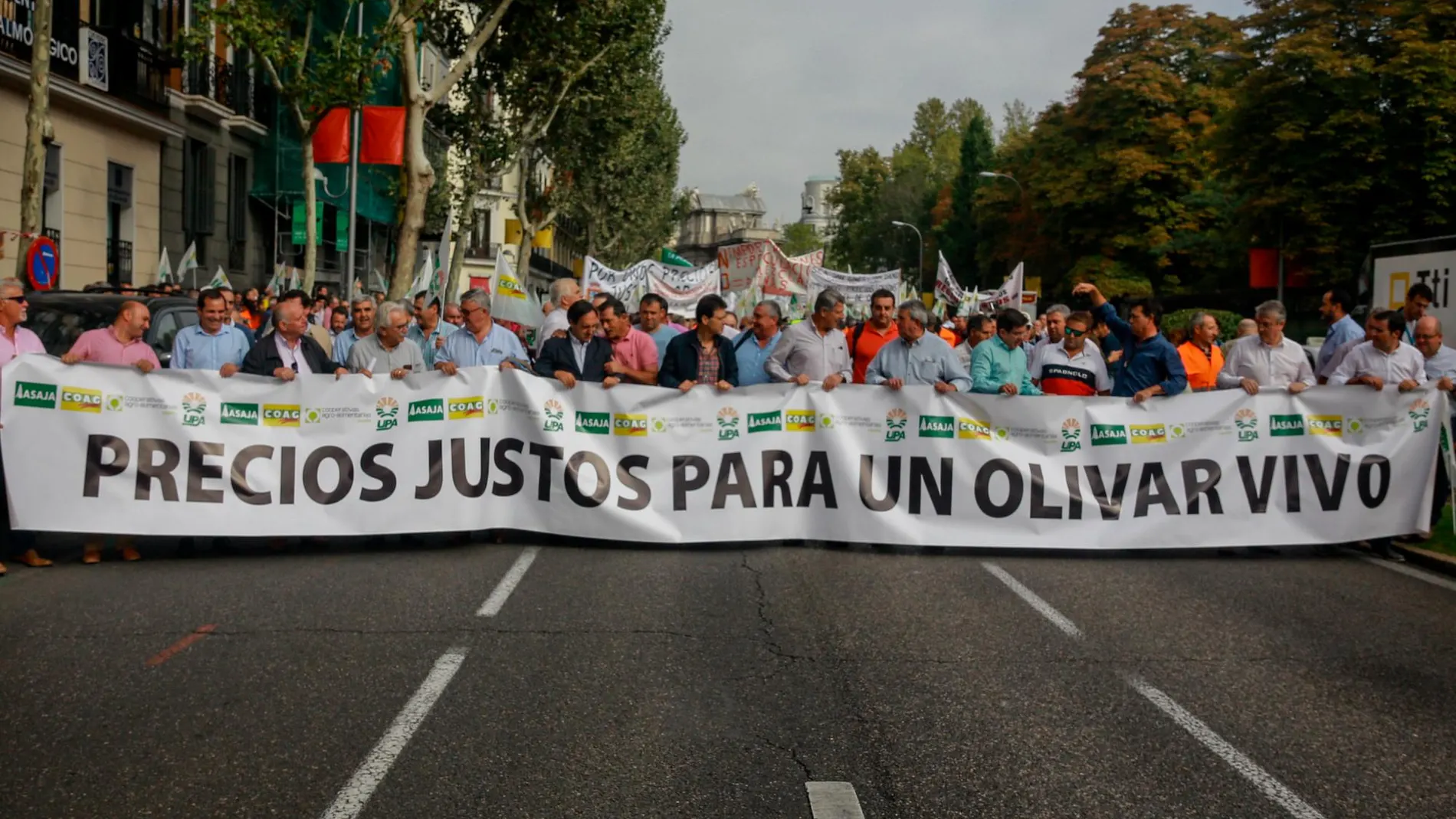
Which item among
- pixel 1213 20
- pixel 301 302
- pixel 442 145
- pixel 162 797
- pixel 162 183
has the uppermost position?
pixel 1213 20

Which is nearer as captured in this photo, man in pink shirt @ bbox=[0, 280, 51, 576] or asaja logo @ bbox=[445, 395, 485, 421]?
man in pink shirt @ bbox=[0, 280, 51, 576]

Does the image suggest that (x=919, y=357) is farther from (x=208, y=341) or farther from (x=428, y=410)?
(x=208, y=341)

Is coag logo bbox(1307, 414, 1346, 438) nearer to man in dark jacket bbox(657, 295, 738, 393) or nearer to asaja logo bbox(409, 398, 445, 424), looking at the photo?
man in dark jacket bbox(657, 295, 738, 393)

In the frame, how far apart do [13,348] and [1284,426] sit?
29.3 feet

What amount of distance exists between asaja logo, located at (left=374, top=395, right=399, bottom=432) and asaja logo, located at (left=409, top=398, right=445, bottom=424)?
10 centimetres

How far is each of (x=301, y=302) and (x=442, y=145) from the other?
51119mm

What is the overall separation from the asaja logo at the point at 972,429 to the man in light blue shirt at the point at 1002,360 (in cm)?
61

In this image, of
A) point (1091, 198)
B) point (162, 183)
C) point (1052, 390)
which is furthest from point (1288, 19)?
point (1052, 390)

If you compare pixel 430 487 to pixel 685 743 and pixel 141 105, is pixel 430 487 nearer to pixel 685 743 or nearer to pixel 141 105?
pixel 685 743

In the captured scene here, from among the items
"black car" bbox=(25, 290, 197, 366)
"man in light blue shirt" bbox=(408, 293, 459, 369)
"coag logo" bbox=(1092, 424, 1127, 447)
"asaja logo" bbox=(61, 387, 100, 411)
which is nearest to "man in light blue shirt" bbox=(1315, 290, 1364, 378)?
"coag logo" bbox=(1092, 424, 1127, 447)

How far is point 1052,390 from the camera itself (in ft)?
37.9

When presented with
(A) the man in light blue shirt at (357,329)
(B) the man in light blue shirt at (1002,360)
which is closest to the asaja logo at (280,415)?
(A) the man in light blue shirt at (357,329)

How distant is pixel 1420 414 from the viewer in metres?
10.9

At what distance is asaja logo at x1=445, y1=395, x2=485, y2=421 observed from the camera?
33.8 ft
